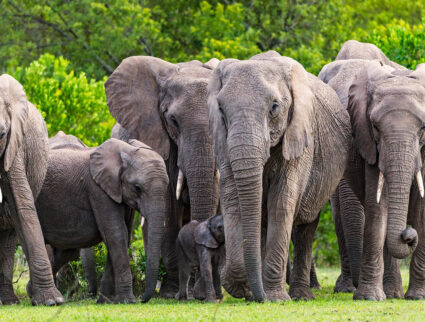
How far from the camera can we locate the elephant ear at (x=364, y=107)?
12297 millimetres

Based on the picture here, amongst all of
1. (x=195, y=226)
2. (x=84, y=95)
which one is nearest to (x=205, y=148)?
(x=195, y=226)

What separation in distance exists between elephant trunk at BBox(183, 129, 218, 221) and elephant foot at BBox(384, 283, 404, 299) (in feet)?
7.35

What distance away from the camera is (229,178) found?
11.0 metres

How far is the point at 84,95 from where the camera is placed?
2031cm

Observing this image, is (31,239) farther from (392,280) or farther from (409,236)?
(392,280)

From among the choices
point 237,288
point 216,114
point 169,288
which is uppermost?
point 216,114

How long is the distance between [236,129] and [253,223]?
36.0 inches

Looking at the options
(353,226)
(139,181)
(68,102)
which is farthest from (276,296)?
(68,102)

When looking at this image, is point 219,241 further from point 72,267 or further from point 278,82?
point 72,267

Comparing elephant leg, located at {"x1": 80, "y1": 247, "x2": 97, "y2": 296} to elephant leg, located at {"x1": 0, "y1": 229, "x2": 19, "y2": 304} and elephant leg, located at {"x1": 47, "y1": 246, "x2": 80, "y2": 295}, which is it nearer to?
elephant leg, located at {"x1": 47, "y1": 246, "x2": 80, "y2": 295}

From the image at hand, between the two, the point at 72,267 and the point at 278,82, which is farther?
the point at 72,267

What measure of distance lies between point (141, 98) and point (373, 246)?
3.95 metres

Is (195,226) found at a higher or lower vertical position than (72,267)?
higher

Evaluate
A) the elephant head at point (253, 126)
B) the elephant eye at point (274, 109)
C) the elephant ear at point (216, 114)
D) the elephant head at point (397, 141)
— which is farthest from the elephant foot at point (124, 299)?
A: the elephant head at point (397, 141)
